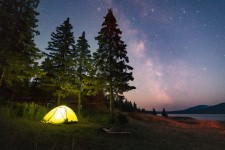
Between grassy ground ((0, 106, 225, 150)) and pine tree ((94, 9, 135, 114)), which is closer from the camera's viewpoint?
grassy ground ((0, 106, 225, 150))

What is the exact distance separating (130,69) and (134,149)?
492 inches

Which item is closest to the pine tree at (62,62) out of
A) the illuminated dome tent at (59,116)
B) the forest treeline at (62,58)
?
the forest treeline at (62,58)

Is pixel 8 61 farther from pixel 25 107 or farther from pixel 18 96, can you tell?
pixel 18 96

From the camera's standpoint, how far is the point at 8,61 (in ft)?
38.2

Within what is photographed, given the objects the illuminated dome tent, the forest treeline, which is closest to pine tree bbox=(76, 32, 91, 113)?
the forest treeline

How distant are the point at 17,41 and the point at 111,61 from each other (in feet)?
32.2

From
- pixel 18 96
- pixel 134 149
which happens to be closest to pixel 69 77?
pixel 134 149

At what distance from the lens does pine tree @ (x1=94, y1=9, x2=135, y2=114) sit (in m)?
16.2

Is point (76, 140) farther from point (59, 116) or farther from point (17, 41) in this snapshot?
point (17, 41)

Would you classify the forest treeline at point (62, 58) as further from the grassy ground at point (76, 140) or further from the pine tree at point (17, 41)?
the grassy ground at point (76, 140)

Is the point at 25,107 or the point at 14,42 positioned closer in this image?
the point at 25,107

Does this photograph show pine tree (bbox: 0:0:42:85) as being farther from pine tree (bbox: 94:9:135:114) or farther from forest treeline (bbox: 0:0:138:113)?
pine tree (bbox: 94:9:135:114)

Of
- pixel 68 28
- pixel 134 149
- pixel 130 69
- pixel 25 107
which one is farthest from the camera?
pixel 68 28

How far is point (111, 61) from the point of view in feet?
54.5
